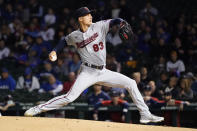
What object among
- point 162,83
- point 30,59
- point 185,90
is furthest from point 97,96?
point 30,59

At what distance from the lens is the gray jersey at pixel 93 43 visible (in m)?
7.14

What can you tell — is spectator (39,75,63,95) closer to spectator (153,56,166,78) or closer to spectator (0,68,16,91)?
spectator (0,68,16,91)

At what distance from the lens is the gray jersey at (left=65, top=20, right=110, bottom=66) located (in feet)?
23.4

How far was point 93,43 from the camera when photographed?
7.14 metres

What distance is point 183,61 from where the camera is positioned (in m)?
11.4

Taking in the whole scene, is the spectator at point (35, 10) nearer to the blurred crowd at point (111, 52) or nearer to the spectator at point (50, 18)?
the blurred crowd at point (111, 52)

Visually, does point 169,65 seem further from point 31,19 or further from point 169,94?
point 31,19

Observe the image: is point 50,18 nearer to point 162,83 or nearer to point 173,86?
point 162,83

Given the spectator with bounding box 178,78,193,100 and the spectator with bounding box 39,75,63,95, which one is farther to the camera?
the spectator with bounding box 39,75,63,95

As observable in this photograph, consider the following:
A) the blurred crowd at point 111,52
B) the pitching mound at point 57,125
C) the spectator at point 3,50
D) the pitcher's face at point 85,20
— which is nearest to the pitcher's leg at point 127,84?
the pitching mound at point 57,125

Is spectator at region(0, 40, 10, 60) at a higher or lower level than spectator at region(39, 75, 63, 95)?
higher

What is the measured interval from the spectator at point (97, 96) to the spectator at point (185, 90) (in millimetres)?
1504

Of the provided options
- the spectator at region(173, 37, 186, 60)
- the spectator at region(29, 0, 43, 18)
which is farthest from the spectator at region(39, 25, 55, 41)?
the spectator at region(173, 37, 186, 60)

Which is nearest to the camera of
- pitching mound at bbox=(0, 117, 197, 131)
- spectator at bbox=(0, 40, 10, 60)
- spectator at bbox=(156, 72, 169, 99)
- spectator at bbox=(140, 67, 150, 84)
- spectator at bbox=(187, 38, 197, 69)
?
pitching mound at bbox=(0, 117, 197, 131)
